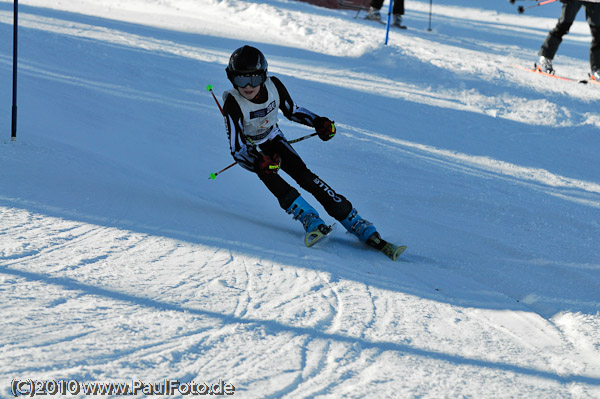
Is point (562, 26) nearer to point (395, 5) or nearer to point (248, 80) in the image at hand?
point (395, 5)

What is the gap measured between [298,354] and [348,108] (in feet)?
18.3

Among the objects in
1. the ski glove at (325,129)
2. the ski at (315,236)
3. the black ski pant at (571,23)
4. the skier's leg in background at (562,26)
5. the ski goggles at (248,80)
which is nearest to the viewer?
the ski at (315,236)

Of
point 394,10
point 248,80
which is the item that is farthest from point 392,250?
point 394,10

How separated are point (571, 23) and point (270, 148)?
7.12 m

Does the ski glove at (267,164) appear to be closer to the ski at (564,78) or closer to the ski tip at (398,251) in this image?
the ski tip at (398,251)

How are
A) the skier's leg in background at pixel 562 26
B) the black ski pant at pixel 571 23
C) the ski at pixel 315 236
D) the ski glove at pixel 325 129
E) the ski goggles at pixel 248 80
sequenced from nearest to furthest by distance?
the ski at pixel 315 236
the ski goggles at pixel 248 80
the ski glove at pixel 325 129
the black ski pant at pixel 571 23
the skier's leg in background at pixel 562 26

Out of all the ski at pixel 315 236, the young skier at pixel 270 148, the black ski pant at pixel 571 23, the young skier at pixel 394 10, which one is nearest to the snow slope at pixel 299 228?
the ski at pixel 315 236

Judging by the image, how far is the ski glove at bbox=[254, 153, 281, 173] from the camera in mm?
4102

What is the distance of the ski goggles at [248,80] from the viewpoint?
13.7 ft

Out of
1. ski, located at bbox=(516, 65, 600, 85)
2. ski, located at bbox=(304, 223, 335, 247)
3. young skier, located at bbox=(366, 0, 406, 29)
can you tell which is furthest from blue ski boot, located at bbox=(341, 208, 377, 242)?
young skier, located at bbox=(366, 0, 406, 29)

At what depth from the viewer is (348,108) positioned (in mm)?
7809

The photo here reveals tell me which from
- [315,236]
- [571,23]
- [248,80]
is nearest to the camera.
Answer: [315,236]

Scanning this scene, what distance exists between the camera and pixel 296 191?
432 cm

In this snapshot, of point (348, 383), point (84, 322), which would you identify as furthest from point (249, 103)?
point (348, 383)
